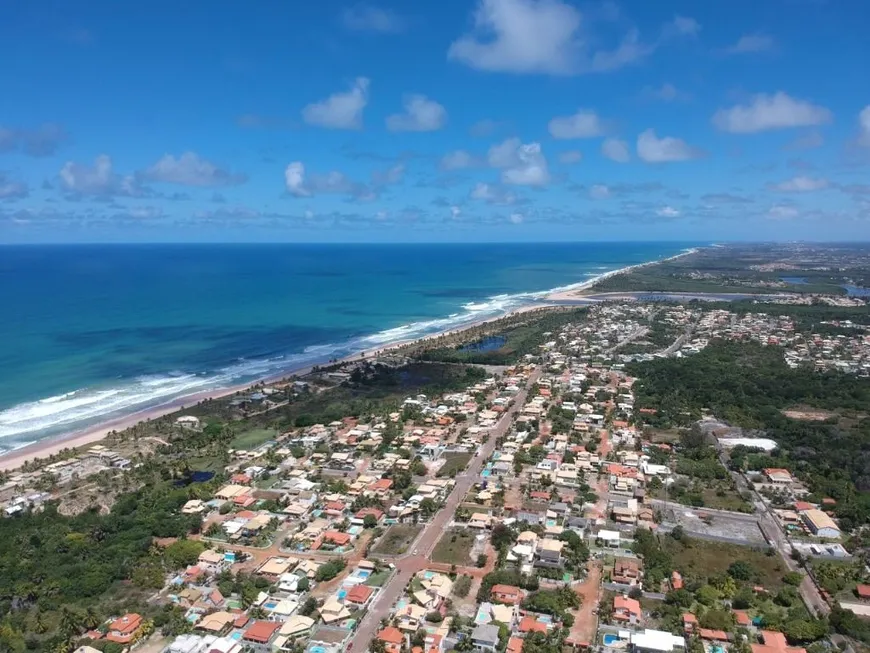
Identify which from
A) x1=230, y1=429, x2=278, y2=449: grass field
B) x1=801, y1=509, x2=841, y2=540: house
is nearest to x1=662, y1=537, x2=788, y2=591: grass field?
x1=801, y1=509, x2=841, y2=540: house

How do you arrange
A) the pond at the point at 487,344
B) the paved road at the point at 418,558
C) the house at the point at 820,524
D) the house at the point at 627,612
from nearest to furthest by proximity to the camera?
the paved road at the point at 418,558 → the house at the point at 627,612 → the house at the point at 820,524 → the pond at the point at 487,344

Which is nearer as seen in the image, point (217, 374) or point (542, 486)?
point (542, 486)

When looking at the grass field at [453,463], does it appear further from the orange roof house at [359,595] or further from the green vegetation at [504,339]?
the green vegetation at [504,339]

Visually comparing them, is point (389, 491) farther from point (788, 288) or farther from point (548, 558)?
point (788, 288)

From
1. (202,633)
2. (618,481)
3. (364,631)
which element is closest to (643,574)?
(618,481)

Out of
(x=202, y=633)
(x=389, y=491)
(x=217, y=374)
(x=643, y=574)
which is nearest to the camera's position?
(x=202, y=633)

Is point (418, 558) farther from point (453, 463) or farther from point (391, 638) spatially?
point (453, 463)

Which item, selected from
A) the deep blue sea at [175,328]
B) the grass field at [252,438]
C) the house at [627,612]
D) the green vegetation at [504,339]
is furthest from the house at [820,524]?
the deep blue sea at [175,328]
